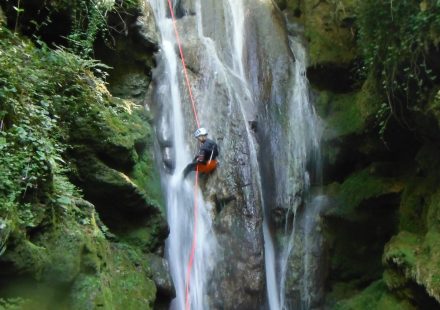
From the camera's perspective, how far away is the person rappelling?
27.8 ft

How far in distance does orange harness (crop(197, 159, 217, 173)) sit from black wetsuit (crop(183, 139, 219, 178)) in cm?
6

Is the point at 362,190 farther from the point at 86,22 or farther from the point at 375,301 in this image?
the point at 86,22

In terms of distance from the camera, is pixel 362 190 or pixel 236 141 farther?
pixel 362 190

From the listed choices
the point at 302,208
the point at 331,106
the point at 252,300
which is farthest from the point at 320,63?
the point at 252,300

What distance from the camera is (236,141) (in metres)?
9.39

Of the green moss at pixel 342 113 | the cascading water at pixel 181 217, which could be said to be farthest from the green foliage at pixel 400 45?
the cascading water at pixel 181 217

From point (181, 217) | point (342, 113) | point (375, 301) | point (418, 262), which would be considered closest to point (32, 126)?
point (181, 217)

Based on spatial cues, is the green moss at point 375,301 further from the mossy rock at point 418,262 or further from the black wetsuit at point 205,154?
the black wetsuit at point 205,154

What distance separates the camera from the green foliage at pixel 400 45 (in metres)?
6.75

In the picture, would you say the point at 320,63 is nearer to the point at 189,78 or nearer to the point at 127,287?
the point at 189,78

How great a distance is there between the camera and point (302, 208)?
10047 millimetres

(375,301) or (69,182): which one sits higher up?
(69,182)

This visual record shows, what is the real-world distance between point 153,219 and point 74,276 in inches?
110

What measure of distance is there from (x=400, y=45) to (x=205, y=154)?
3.71m
